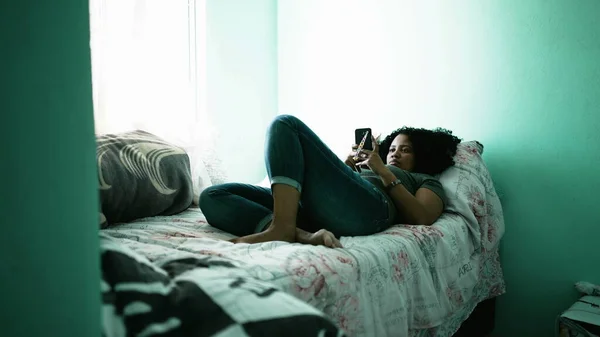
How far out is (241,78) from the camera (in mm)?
2521

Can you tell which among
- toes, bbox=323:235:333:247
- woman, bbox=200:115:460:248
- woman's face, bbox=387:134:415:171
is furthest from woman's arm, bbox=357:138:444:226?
toes, bbox=323:235:333:247

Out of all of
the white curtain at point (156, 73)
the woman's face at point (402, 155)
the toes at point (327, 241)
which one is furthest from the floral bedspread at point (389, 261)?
the white curtain at point (156, 73)

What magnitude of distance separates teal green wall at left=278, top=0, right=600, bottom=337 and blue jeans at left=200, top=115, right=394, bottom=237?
0.85m

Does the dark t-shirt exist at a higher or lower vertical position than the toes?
higher

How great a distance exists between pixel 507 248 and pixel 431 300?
863mm

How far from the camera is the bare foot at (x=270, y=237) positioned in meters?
1.07

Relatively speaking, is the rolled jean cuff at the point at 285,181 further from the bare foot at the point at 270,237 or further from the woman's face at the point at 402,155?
the woman's face at the point at 402,155

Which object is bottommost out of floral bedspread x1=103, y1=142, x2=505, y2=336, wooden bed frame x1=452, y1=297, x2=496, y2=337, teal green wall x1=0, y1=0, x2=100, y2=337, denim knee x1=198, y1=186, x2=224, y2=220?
wooden bed frame x1=452, y1=297, x2=496, y2=337

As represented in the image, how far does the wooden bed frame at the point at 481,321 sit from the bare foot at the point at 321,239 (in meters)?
0.86

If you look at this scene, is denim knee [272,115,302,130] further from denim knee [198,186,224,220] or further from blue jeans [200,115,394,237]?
denim knee [198,186,224,220]

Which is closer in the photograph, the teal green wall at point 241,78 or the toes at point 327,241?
the toes at point 327,241

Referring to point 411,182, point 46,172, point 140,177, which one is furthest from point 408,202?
point 46,172

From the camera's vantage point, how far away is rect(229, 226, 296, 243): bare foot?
1.07 m

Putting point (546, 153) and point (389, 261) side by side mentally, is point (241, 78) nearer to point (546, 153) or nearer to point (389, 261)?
point (546, 153)
